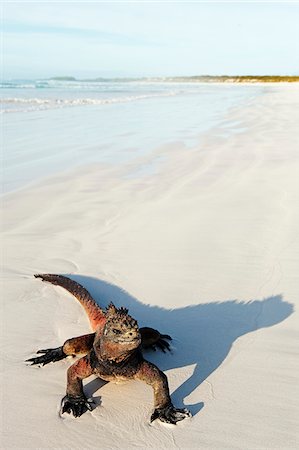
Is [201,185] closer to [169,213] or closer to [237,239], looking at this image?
[169,213]

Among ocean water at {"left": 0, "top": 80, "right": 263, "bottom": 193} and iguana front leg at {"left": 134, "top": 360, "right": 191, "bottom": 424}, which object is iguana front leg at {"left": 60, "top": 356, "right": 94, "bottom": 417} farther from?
ocean water at {"left": 0, "top": 80, "right": 263, "bottom": 193}

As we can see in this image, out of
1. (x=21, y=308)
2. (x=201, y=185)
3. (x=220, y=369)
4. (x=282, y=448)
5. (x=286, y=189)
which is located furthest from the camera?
(x=201, y=185)

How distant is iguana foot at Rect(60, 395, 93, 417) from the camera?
281cm

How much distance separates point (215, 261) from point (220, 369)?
6.01ft

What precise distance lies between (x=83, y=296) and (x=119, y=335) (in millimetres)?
1368

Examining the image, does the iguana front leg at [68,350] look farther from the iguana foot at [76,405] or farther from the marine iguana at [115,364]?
the iguana foot at [76,405]

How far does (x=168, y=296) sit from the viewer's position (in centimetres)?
430

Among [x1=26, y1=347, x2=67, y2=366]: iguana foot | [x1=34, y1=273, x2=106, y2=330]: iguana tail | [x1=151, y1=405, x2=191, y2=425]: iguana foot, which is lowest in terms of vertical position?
[x1=26, y1=347, x2=67, y2=366]: iguana foot

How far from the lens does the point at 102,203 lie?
7035 mm

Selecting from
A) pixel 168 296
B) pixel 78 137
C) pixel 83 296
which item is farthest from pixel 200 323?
pixel 78 137

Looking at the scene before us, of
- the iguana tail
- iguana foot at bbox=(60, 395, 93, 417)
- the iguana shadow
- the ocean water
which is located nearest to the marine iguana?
iguana foot at bbox=(60, 395, 93, 417)

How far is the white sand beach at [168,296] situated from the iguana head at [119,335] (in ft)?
1.18

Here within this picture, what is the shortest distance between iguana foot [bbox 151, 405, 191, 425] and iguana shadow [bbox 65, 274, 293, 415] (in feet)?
0.85

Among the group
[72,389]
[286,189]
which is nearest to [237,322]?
[72,389]
